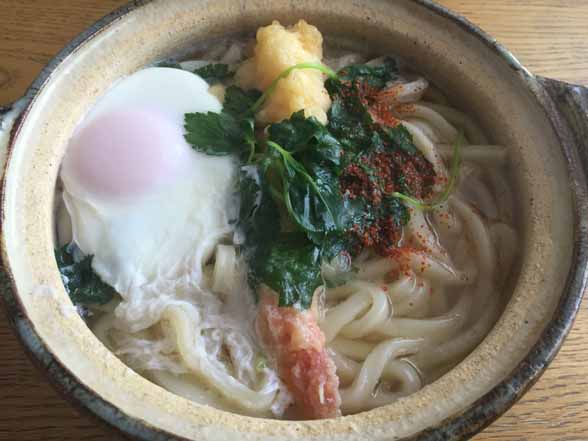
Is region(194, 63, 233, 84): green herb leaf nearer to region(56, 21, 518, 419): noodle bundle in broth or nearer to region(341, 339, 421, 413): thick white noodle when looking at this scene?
region(56, 21, 518, 419): noodle bundle in broth

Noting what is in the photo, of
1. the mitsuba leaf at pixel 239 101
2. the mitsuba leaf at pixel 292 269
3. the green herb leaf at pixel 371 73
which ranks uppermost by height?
the green herb leaf at pixel 371 73

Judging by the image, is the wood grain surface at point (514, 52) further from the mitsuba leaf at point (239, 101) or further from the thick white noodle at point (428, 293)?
the mitsuba leaf at point (239, 101)

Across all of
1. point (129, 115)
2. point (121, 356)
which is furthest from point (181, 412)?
point (129, 115)

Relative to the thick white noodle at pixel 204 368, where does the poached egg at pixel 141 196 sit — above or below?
above

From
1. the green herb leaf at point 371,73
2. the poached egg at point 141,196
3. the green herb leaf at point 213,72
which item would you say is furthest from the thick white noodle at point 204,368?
the green herb leaf at point 371,73

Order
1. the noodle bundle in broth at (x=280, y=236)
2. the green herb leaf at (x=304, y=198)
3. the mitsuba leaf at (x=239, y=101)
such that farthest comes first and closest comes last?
1. the mitsuba leaf at (x=239, y=101)
2. the green herb leaf at (x=304, y=198)
3. the noodle bundle in broth at (x=280, y=236)

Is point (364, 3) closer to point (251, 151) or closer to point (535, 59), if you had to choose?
point (251, 151)

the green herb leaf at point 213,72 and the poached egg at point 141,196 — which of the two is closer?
the poached egg at point 141,196

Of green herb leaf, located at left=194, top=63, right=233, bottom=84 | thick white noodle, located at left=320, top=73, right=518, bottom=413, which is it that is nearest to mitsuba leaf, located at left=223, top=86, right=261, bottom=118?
green herb leaf, located at left=194, top=63, right=233, bottom=84
